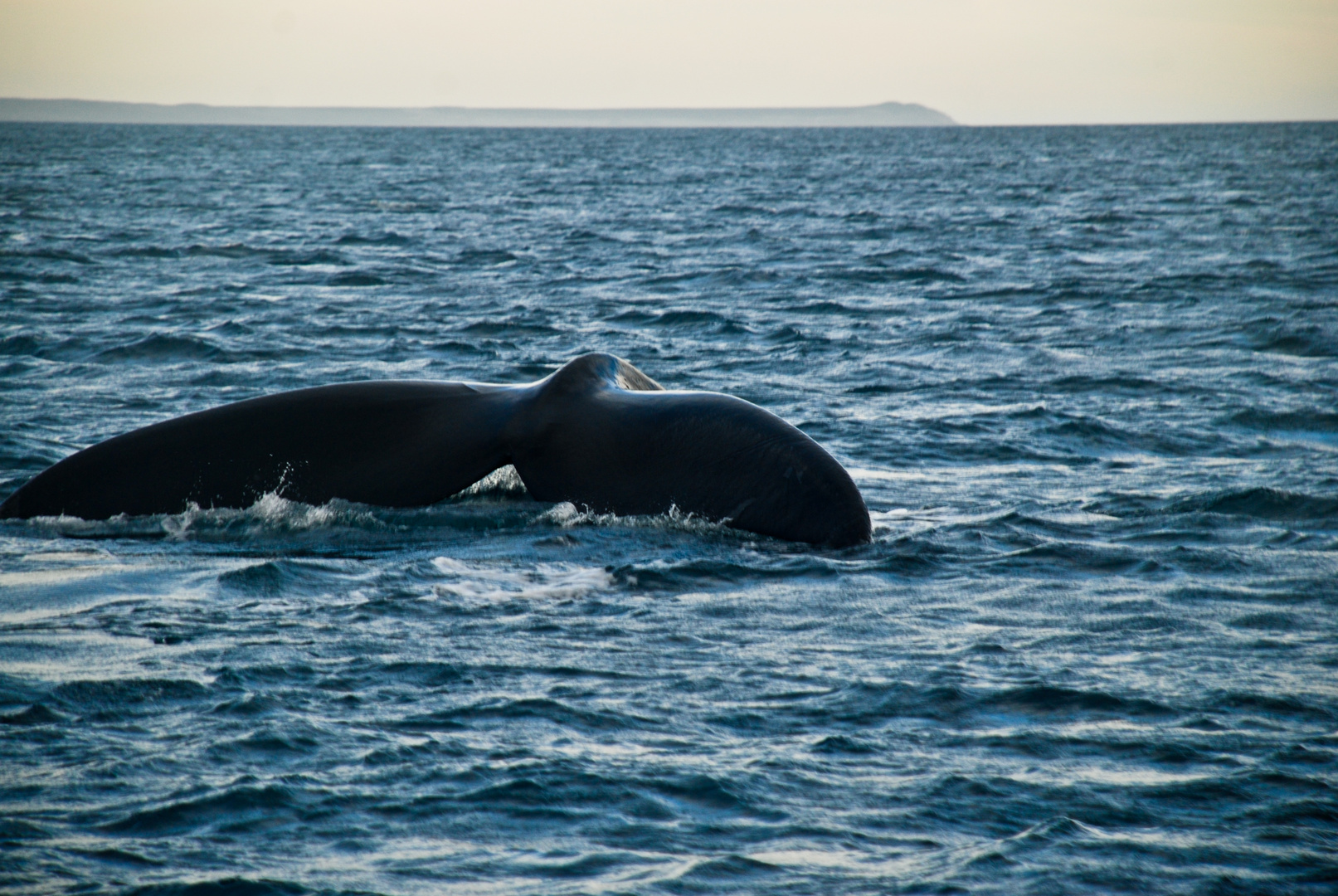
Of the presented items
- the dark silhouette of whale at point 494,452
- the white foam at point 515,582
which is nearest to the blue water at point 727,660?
the white foam at point 515,582

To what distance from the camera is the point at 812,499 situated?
19.8 feet

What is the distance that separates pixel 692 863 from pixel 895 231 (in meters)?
27.9

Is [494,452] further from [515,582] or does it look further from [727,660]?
[727,660]

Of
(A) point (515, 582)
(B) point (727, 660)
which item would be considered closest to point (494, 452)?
(A) point (515, 582)

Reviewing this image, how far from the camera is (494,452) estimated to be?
591cm

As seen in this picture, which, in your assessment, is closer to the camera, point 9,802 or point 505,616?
point 9,802

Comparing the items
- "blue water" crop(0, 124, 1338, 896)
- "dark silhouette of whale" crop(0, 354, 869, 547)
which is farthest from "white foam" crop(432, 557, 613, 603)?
"dark silhouette of whale" crop(0, 354, 869, 547)

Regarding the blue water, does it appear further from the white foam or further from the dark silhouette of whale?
the dark silhouette of whale

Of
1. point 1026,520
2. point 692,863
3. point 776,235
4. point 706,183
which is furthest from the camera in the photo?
point 706,183

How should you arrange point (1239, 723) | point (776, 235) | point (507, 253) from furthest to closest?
1. point (776, 235)
2. point (507, 253)
3. point (1239, 723)

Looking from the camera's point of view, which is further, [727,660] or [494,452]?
[494,452]

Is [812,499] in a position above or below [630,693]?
above

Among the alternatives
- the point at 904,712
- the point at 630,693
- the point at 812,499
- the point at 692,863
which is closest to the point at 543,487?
the point at 812,499

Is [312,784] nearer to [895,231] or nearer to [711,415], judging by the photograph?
[711,415]
